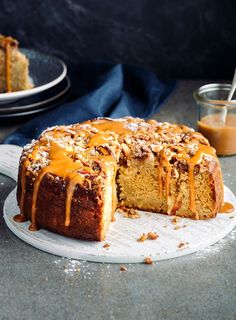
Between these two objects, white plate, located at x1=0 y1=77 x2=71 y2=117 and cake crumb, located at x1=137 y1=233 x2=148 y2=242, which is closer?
cake crumb, located at x1=137 y1=233 x2=148 y2=242

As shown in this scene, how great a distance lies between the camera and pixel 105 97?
127 inches

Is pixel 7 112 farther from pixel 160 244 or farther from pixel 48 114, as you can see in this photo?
pixel 160 244

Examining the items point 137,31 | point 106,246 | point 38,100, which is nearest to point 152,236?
point 106,246

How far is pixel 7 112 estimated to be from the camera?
3.08 m

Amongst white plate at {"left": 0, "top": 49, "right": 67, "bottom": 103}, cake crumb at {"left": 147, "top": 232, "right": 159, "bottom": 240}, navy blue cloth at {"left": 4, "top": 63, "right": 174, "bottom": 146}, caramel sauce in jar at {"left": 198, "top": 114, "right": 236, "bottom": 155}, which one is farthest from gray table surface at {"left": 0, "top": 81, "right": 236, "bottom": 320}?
Answer: white plate at {"left": 0, "top": 49, "right": 67, "bottom": 103}

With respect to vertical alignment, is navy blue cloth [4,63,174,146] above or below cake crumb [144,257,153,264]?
below

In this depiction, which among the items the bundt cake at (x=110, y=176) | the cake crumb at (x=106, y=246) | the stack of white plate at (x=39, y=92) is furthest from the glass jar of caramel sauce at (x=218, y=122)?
the cake crumb at (x=106, y=246)

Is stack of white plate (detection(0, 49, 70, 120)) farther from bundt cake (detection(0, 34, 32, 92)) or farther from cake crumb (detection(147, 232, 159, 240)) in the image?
cake crumb (detection(147, 232, 159, 240))

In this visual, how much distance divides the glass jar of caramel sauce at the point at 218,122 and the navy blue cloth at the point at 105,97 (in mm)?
412

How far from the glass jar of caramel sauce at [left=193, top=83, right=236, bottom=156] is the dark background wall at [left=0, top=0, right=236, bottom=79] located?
2.79 feet

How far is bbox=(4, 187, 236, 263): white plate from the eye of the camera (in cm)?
205

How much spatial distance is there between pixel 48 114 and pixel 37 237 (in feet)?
3.40

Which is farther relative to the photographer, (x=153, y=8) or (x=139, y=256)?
(x=153, y=8)

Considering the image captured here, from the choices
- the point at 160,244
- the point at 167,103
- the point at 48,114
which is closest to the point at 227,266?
the point at 160,244
